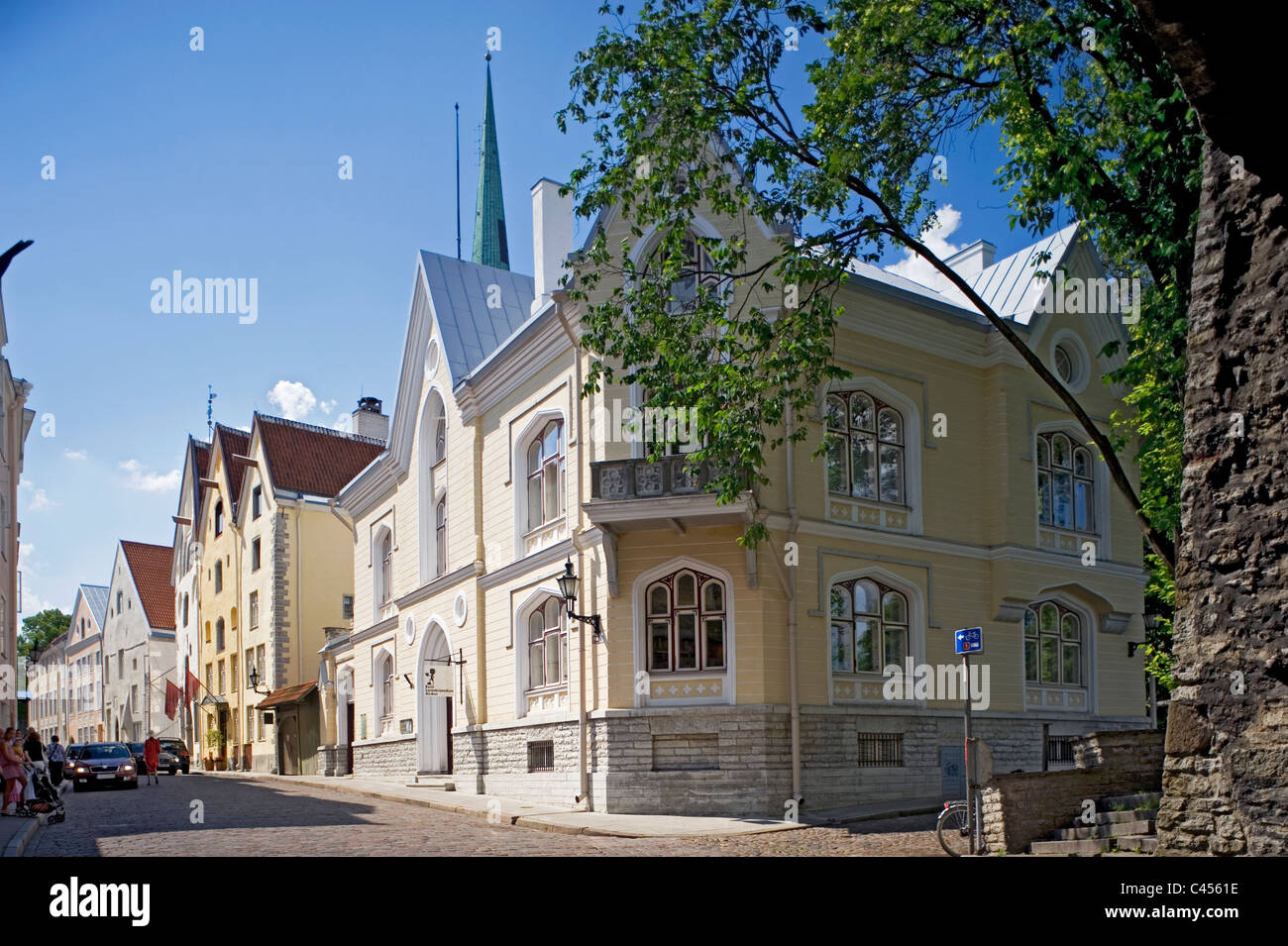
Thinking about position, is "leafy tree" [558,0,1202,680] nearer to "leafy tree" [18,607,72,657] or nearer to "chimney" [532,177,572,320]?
"chimney" [532,177,572,320]

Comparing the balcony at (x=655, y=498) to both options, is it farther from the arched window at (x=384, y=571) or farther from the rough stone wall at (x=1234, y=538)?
the arched window at (x=384, y=571)

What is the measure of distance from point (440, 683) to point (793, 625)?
39.1 feet

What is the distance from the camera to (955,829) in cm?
1321

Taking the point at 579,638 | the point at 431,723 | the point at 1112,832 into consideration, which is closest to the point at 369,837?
the point at 579,638

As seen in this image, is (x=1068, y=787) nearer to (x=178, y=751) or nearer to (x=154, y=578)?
(x=178, y=751)

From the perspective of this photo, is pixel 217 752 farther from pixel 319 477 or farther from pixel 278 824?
pixel 278 824

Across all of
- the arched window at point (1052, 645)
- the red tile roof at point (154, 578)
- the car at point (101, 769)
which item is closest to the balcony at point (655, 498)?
the arched window at point (1052, 645)

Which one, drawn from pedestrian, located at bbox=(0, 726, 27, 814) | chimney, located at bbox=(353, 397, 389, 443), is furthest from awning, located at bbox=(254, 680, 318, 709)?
pedestrian, located at bbox=(0, 726, 27, 814)

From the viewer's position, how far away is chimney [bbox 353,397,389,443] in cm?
5366

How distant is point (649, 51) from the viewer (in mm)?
15930

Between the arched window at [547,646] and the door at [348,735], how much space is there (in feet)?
46.9

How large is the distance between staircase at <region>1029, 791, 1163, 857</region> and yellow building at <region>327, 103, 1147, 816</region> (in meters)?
7.43
